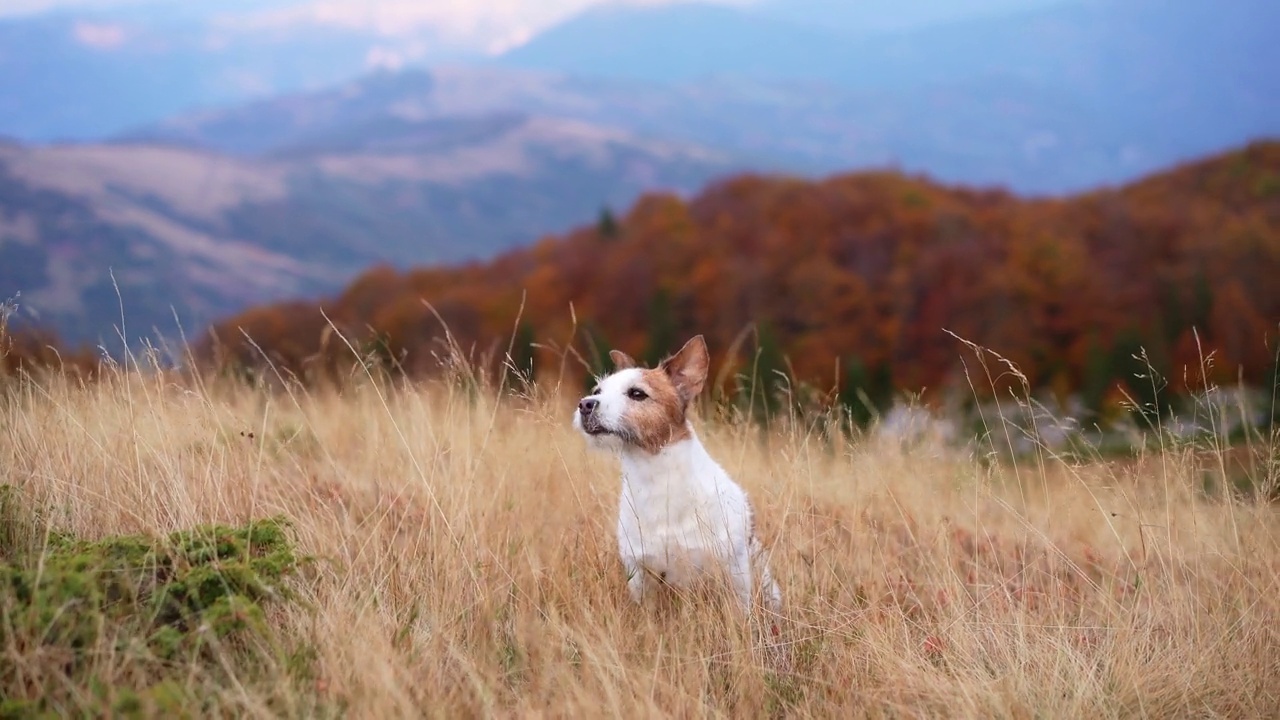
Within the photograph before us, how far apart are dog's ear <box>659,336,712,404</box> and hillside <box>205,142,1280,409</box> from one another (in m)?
43.5

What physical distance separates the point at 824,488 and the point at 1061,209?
3563 inches

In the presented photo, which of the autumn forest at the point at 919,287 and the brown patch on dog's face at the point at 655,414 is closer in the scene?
the brown patch on dog's face at the point at 655,414

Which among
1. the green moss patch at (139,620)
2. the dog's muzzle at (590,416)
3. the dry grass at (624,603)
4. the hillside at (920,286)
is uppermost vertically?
the dog's muzzle at (590,416)

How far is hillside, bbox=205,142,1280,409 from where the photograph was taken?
193ft

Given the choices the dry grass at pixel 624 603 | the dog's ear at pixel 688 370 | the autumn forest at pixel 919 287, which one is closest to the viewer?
the dry grass at pixel 624 603

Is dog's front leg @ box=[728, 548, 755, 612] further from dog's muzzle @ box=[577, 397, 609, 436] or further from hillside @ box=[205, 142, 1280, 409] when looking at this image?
hillside @ box=[205, 142, 1280, 409]

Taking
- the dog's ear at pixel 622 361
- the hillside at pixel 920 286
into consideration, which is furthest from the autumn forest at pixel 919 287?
the dog's ear at pixel 622 361

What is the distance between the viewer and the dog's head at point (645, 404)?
4555 millimetres

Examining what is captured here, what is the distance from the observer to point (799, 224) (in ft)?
293

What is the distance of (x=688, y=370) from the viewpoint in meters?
4.78

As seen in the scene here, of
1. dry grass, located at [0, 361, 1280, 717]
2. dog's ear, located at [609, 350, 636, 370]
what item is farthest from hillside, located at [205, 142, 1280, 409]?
dog's ear, located at [609, 350, 636, 370]

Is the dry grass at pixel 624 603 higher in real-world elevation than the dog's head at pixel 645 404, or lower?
lower

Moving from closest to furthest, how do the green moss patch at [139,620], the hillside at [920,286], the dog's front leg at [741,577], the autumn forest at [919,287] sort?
→ 1. the green moss patch at [139,620]
2. the dog's front leg at [741,577]
3. the autumn forest at [919,287]
4. the hillside at [920,286]

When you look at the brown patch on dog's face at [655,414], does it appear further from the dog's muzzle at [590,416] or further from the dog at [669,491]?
the dog's muzzle at [590,416]
